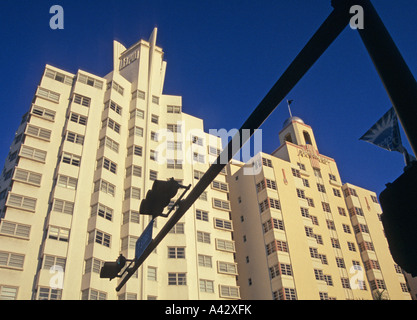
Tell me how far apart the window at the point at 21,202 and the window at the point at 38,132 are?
26.4ft

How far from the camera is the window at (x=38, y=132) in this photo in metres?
41.7

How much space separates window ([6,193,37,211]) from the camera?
3628 cm

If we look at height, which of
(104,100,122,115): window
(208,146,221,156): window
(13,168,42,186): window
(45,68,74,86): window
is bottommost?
(13,168,42,186): window

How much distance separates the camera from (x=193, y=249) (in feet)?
144

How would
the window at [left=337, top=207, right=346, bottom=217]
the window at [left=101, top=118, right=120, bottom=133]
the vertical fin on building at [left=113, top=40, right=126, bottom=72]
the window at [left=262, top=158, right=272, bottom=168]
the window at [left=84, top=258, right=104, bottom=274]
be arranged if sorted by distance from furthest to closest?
the window at [left=337, top=207, right=346, bottom=217] → the vertical fin on building at [left=113, top=40, right=126, bottom=72] → the window at [left=262, top=158, right=272, bottom=168] → the window at [left=101, top=118, right=120, bottom=133] → the window at [left=84, top=258, right=104, bottom=274]

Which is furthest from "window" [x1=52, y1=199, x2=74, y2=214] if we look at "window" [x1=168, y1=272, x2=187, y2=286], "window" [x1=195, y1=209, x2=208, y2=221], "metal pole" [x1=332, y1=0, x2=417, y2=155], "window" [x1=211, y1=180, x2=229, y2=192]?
"metal pole" [x1=332, y1=0, x2=417, y2=155]

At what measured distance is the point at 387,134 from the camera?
118 inches

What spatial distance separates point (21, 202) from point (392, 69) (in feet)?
132

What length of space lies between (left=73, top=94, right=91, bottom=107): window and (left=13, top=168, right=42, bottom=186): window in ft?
38.4

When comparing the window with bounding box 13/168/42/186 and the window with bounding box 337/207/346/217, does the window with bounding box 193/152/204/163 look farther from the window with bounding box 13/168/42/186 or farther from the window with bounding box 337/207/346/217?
the window with bounding box 337/207/346/217

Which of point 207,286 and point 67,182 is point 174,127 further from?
point 207,286

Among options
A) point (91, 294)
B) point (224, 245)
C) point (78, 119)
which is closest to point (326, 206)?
point (224, 245)

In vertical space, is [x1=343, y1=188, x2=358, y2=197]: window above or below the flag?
above

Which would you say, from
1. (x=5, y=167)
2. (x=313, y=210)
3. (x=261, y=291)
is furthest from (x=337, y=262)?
(x=5, y=167)
